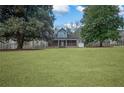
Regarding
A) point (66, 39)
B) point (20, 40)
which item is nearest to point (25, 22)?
point (20, 40)

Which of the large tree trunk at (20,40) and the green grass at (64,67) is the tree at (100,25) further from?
the large tree trunk at (20,40)

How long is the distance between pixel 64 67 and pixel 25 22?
77cm

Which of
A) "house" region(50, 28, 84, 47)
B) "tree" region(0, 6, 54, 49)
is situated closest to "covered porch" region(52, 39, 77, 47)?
"house" region(50, 28, 84, 47)

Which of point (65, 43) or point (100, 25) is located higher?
point (100, 25)

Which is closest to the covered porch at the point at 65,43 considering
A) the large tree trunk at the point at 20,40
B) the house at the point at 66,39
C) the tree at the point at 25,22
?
the house at the point at 66,39

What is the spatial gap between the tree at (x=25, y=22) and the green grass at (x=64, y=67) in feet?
0.69

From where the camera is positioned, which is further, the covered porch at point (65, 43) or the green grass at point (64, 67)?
the covered porch at point (65, 43)

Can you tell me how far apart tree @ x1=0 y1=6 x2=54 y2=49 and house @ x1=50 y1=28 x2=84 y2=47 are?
95 millimetres

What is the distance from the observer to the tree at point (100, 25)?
212 inches

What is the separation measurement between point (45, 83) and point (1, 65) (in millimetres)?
613

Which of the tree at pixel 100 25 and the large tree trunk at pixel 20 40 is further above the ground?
the tree at pixel 100 25

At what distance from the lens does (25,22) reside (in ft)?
17.9

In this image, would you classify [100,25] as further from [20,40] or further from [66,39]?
[20,40]

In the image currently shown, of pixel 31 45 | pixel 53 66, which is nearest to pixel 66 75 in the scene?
pixel 53 66
